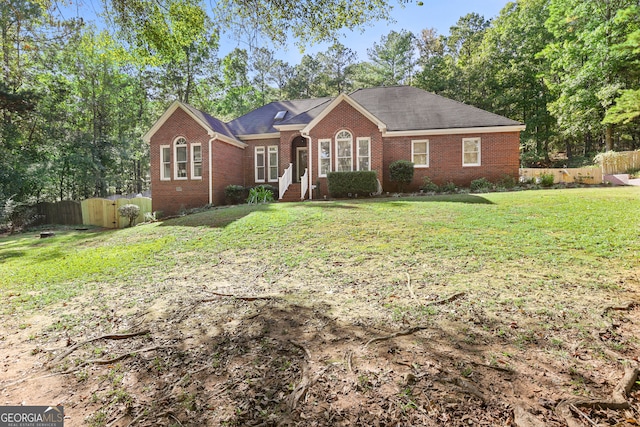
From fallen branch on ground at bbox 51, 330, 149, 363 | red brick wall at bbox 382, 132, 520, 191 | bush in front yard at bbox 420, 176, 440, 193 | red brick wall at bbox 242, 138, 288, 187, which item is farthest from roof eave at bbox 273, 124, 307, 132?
fallen branch on ground at bbox 51, 330, 149, 363

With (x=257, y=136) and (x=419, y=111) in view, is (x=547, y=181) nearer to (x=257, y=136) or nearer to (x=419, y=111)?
(x=419, y=111)

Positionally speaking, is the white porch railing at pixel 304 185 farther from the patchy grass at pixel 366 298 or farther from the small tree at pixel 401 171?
the patchy grass at pixel 366 298

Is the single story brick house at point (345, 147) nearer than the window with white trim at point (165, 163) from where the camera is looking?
Yes

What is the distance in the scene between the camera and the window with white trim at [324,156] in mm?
16969

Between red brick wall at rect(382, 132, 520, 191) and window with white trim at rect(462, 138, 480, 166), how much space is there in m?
0.18

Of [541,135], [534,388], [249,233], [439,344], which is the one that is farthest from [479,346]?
[541,135]

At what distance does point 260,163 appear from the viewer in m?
19.6

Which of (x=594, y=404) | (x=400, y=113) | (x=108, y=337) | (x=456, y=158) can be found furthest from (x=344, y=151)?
(x=594, y=404)

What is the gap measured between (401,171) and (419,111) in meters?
4.79

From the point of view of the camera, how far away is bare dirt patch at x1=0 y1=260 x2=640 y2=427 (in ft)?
7.27

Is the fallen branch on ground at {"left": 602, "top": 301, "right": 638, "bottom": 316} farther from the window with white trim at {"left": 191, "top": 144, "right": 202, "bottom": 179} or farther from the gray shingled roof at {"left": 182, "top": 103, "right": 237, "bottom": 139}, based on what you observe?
the window with white trim at {"left": 191, "top": 144, "right": 202, "bottom": 179}

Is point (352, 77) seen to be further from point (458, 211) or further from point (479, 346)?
point (479, 346)

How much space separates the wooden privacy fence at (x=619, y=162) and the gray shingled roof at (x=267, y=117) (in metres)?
17.9

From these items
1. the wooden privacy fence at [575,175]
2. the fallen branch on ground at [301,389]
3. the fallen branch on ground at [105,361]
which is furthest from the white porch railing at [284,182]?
the fallen branch on ground at [301,389]
